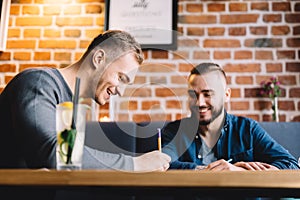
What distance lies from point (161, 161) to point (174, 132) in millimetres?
896

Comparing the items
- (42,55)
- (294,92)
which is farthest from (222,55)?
(42,55)

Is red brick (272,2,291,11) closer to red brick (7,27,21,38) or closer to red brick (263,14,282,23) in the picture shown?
red brick (263,14,282,23)

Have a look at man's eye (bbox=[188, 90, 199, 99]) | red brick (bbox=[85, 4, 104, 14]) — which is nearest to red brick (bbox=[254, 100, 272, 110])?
man's eye (bbox=[188, 90, 199, 99])

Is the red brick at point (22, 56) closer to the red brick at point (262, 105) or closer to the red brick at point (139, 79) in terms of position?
the red brick at point (139, 79)

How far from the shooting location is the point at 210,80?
2092mm

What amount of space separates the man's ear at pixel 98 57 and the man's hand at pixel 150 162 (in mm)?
457

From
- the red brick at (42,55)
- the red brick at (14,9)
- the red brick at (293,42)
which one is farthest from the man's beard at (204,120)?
the red brick at (14,9)

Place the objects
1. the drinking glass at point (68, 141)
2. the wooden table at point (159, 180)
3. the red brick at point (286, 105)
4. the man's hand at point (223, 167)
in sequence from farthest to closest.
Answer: the red brick at point (286, 105)
the man's hand at point (223, 167)
the drinking glass at point (68, 141)
the wooden table at point (159, 180)

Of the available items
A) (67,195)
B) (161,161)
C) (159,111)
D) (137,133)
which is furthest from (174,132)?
(161,161)

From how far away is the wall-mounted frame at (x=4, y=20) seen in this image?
2584mm

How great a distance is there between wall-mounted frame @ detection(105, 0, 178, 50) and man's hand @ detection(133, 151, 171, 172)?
145 centimetres

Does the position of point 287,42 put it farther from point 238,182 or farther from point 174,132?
point 238,182

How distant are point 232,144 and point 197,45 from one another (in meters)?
0.89

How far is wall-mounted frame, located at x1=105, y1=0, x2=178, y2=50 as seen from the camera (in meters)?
2.53
